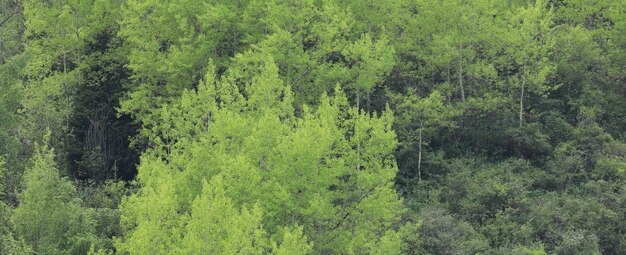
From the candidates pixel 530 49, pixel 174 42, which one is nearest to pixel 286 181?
pixel 174 42

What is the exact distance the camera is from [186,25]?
43094 millimetres

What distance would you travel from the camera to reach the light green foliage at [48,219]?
33344mm

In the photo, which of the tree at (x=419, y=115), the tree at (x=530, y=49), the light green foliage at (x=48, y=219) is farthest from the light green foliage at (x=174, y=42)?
the tree at (x=530, y=49)

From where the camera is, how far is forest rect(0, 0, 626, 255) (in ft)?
108

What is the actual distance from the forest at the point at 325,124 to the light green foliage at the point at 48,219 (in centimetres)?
7

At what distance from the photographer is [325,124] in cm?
3303

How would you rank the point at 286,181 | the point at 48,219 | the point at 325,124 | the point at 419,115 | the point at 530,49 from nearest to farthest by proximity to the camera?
the point at 286,181
the point at 325,124
the point at 48,219
the point at 419,115
the point at 530,49

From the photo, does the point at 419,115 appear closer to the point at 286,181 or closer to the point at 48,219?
the point at 286,181

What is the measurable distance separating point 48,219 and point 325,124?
34.9ft

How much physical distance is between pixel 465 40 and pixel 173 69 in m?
13.6

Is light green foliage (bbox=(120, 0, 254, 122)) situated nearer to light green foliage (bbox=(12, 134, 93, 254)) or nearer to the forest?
the forest

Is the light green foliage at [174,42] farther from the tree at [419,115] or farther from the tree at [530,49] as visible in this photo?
the tree at [530,49]

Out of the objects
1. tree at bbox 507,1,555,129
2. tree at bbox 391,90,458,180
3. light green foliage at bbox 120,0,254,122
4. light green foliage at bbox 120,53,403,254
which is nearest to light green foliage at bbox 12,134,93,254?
light green foliage at bbox 120,53,403,254

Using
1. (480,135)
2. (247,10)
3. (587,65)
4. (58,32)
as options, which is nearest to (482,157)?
(480,135)
